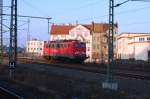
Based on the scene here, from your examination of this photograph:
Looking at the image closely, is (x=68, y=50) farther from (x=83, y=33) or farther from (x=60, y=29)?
(x=60, y=29)

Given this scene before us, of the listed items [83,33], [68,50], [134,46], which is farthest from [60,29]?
[68,50]

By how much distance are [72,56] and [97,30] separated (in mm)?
86194

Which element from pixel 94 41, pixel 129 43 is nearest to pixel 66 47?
pixel 129 43

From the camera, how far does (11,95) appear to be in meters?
21.4

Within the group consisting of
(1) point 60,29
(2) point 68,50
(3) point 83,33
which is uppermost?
(1) point 60,29

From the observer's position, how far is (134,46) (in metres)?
101

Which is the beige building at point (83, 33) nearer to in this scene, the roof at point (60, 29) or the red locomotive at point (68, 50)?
the roof at point (60, 29)

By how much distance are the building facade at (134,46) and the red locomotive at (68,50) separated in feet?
83.8

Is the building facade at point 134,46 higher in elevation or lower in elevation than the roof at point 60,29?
lower

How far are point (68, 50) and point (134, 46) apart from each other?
143ft

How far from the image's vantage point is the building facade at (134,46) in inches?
3780

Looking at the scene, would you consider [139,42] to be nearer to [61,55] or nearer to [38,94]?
[61,55]

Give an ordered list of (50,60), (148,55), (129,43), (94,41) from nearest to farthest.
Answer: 1. (50,60)
2. (148,55)
3. (129,43)
4. (94,41)

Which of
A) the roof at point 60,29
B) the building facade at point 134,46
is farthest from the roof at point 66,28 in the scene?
the building facade at point 134,46
